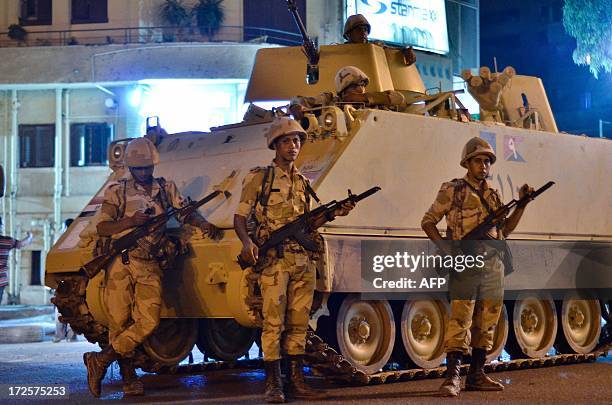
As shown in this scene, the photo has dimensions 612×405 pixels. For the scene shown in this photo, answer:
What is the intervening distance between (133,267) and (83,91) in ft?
50.2

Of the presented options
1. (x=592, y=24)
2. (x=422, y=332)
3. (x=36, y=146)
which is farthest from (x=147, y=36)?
(x=422, y=332)

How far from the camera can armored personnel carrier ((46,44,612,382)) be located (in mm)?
9844

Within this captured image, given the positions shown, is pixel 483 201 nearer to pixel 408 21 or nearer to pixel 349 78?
pixel 349 78

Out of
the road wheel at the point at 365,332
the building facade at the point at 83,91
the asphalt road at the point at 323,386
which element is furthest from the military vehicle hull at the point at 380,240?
the building facade at the point at 83,91

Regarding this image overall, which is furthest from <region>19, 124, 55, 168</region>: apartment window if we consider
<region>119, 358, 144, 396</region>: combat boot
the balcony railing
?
<region>119, 358, 144, 396</region>: combat boot

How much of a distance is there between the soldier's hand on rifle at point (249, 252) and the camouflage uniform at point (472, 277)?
148cm

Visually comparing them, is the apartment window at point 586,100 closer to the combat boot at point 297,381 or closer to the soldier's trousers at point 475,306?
the soldier's trousers at point 475,306

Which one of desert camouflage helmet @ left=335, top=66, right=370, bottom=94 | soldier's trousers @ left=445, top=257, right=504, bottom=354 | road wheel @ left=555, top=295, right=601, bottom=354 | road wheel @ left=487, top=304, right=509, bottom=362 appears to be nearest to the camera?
soldier's trousers @ left=445, top=257, right=504, bottom=354

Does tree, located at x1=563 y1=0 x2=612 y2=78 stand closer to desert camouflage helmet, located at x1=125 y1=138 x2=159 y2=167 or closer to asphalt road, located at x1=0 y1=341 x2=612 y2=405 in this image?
asphalt road, located at x1=0 y1=341 x2=612 y2=405

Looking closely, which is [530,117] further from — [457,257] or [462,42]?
[462,42]

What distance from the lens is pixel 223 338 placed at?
12.0 metres

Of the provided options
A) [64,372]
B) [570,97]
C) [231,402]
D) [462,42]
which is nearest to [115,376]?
[64,372]

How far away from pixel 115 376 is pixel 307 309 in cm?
332

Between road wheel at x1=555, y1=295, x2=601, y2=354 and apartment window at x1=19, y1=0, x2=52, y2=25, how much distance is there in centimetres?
A: 1547
